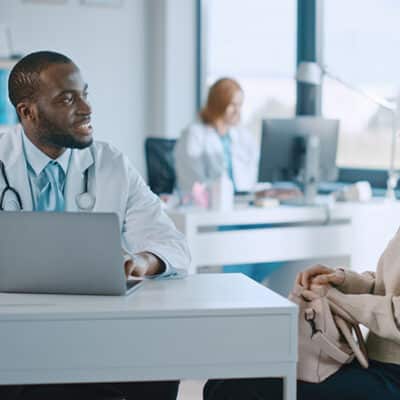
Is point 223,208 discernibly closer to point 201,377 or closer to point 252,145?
point 252,145

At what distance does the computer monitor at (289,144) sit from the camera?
4.30 meters

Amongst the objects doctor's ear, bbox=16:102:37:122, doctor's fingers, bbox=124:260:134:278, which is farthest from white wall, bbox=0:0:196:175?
doctor's fingers, bbox=124:260:134:278

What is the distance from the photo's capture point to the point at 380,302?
1.97m

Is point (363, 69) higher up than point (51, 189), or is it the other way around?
point (363, 69)

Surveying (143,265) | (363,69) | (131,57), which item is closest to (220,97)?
(363,69)

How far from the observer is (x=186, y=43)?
655 cm

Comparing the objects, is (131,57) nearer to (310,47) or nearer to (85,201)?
(310,47)

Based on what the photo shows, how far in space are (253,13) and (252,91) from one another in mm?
542

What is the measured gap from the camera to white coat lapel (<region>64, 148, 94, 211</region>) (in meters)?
2.27

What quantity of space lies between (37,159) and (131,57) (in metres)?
4.35

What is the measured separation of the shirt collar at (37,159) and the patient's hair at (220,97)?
2974mm

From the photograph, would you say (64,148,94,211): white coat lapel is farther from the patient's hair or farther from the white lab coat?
the patient's hair

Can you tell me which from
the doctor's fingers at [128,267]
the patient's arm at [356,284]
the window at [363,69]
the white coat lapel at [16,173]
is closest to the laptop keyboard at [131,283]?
the doctor's fingers at [128,267]

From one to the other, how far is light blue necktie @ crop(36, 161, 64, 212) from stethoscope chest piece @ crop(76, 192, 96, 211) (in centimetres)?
4
